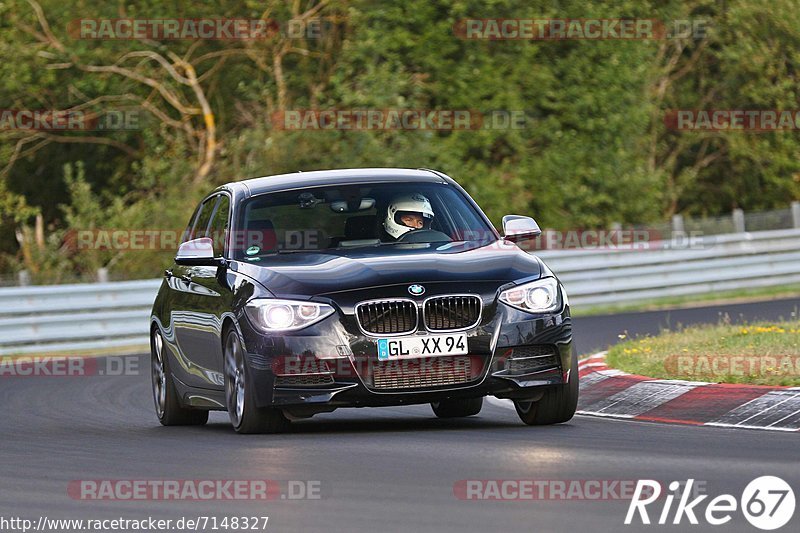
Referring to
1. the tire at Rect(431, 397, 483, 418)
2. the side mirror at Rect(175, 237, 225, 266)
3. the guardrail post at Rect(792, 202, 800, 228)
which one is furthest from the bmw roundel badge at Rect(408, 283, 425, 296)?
the guardrail post at Rect(792, 202, 800, 228)

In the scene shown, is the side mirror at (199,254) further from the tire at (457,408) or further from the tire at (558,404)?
the tire at (558,404)

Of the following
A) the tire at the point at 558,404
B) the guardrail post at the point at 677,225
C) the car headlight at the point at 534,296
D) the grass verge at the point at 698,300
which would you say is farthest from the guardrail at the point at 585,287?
the car headlight at the point at 534,296

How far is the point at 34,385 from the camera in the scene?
17.1 metres

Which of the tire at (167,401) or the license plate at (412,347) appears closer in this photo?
the license plate at (412,347)

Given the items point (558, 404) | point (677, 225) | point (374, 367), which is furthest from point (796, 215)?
point (374, 367)

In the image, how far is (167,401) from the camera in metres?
12.4

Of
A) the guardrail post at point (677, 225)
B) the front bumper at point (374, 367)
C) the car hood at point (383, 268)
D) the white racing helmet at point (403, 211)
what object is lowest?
the guardrail post at point (677, 225)

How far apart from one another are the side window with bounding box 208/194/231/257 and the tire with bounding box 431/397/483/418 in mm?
1768

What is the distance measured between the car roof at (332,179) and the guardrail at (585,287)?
11478 mm

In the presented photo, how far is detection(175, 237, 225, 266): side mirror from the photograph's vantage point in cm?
1122

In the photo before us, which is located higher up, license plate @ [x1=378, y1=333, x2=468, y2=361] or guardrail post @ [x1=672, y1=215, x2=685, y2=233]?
license plate @ [x1=378, y1=333, x2=468, y2=361]

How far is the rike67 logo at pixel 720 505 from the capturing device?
6.76 m

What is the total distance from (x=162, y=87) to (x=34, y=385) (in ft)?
55.5

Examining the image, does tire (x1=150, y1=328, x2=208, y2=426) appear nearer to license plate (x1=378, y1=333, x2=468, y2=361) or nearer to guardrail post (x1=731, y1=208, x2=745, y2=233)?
license plate (x1=378, y1=333, x2=468, y2=361)
